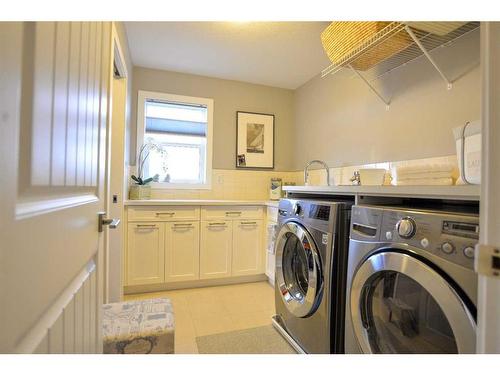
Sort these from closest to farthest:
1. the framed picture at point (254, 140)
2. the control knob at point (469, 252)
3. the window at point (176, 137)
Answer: the control knob at point (469, 252) < the window at point (176, 137) < the framed picture at point (254, 140)

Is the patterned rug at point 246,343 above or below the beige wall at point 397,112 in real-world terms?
below

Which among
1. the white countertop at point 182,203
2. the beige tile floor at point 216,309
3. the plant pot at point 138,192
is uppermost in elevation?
the plant pot at point 138,192

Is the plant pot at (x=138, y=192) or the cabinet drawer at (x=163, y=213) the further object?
the plant pot at (x=138, y=192)

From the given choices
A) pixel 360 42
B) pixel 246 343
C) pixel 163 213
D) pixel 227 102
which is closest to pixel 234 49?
pixel 227 102

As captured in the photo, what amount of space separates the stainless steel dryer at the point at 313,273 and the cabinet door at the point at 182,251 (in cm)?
106

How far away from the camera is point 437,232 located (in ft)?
2.77

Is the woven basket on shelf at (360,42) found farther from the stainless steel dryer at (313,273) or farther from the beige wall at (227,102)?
the beige wall at (227,102)

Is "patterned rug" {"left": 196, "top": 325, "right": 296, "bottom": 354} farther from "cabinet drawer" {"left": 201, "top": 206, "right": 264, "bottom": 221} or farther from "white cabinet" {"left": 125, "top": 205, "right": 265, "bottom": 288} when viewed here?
"cabinet drawer" {"left": 201, "top": 206, "right": 264, "bottom": 221}

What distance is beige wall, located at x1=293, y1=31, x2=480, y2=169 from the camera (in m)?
1.55

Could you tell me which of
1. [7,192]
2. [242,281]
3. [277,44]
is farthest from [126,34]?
[242,281]

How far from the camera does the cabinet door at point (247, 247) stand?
2.68 metres

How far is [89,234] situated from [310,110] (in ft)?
9.33

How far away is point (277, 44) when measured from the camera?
237 cm

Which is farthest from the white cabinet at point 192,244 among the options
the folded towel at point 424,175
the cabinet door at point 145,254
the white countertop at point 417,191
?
the folded towel at point 424,175
